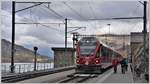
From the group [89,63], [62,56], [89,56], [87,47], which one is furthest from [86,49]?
[62,56]

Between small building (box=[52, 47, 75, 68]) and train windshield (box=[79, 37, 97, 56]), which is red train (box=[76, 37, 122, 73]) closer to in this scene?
train windshield (box=[79, 37, 97, 56])

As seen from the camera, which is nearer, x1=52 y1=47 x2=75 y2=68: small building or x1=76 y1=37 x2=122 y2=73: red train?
x1=76 y1=37 x2=122 y2=73: red train

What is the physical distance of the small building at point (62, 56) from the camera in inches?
2698

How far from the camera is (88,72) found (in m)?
37.0

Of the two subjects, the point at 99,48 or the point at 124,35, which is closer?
the point at 99,48

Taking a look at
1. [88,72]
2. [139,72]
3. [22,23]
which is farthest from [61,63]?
[139,72]

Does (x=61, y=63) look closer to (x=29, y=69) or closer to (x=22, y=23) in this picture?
(x=29, y=69)

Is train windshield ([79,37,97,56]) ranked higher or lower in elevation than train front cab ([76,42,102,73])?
higher

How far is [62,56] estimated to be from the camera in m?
69.8

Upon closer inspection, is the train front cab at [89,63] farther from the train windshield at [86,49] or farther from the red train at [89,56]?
the train windshield at [86,49]

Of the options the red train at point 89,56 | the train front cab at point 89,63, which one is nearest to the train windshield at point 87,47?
the red train at point 89,56

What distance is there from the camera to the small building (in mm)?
68525

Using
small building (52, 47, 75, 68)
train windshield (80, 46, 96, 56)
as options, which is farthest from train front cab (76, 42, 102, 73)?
small building (52, 47, 75, 68)

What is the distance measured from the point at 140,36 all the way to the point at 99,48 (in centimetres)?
348
